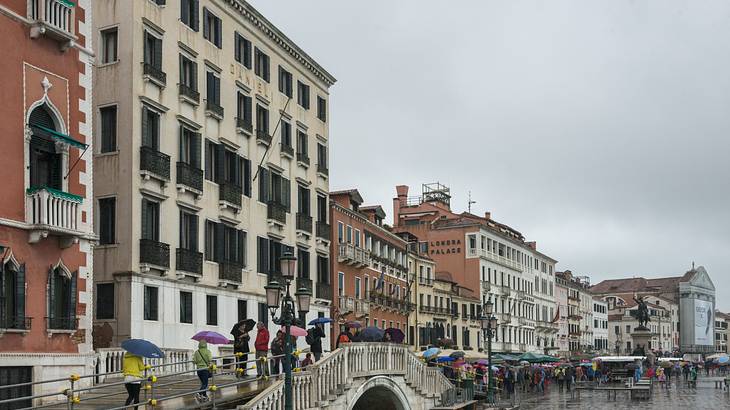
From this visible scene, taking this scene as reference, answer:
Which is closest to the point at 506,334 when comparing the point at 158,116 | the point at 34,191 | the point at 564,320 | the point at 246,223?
the point at 564,320

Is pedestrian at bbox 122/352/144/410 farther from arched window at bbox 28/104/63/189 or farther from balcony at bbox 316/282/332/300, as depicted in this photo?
balcony at bbox 316/282/332/300

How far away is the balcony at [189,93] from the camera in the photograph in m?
36.8

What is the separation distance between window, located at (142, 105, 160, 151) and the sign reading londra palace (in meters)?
59.1

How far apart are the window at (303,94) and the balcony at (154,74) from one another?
14.0m

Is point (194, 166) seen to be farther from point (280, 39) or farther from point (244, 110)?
point (280, 39)

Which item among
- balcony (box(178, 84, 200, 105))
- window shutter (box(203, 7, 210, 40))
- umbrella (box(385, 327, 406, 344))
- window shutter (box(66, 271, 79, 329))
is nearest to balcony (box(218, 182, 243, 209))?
balcony (box(178, 84, 200, 105))

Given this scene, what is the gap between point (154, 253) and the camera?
112 ft

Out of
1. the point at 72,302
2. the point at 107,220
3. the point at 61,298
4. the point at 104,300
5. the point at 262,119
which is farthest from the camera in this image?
the point at 262,119

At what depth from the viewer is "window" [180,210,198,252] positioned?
36719mm

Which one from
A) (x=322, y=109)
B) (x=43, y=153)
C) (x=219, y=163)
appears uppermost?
(x=322, y=109)

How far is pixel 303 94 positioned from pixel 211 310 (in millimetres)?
15012

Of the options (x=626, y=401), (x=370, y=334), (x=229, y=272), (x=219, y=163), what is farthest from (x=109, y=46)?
(x=626, y=401)

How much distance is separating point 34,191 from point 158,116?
40.5 ft

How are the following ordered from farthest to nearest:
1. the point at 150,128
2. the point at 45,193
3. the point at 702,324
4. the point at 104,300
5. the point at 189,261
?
1. the point at 702,324
2. the point at 189,261
3. the point at 150,128
4. the point at 104,300
5. the point at 45,193
